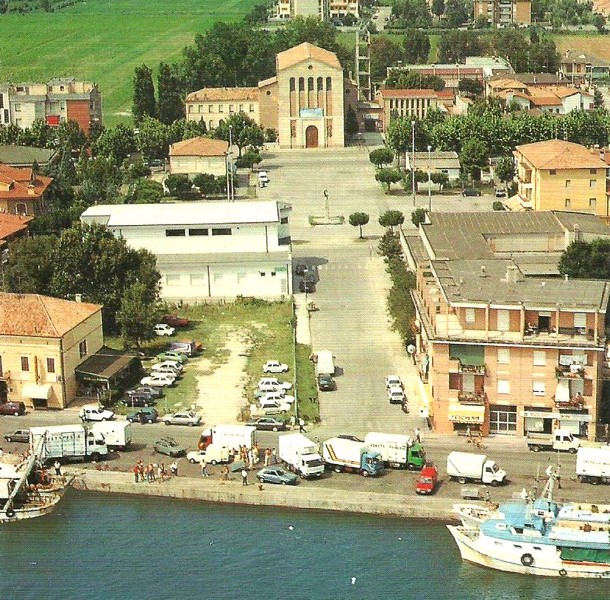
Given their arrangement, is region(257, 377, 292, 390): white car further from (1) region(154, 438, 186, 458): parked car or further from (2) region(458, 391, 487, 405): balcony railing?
(2) region(458, 391, 487, 405): balcony railing

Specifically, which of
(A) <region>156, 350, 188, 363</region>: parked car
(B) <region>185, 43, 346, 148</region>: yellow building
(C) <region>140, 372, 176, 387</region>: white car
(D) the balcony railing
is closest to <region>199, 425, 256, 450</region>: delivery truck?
(D) the balcony railing

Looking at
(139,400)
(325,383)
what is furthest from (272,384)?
(139,400)

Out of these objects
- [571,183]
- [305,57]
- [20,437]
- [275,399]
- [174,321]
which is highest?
[305,57]

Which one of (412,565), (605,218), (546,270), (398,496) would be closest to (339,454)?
(398,496)

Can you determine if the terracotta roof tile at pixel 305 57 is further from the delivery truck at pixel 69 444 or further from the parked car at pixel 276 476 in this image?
the parked car at pixel 276 476

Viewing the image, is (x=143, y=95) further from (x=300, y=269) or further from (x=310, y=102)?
(x=300, y=269)

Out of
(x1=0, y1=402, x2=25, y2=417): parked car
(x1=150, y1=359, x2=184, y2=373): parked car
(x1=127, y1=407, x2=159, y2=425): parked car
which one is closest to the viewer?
(x1=127, y1=407, x2=159, y2=425): parked car
